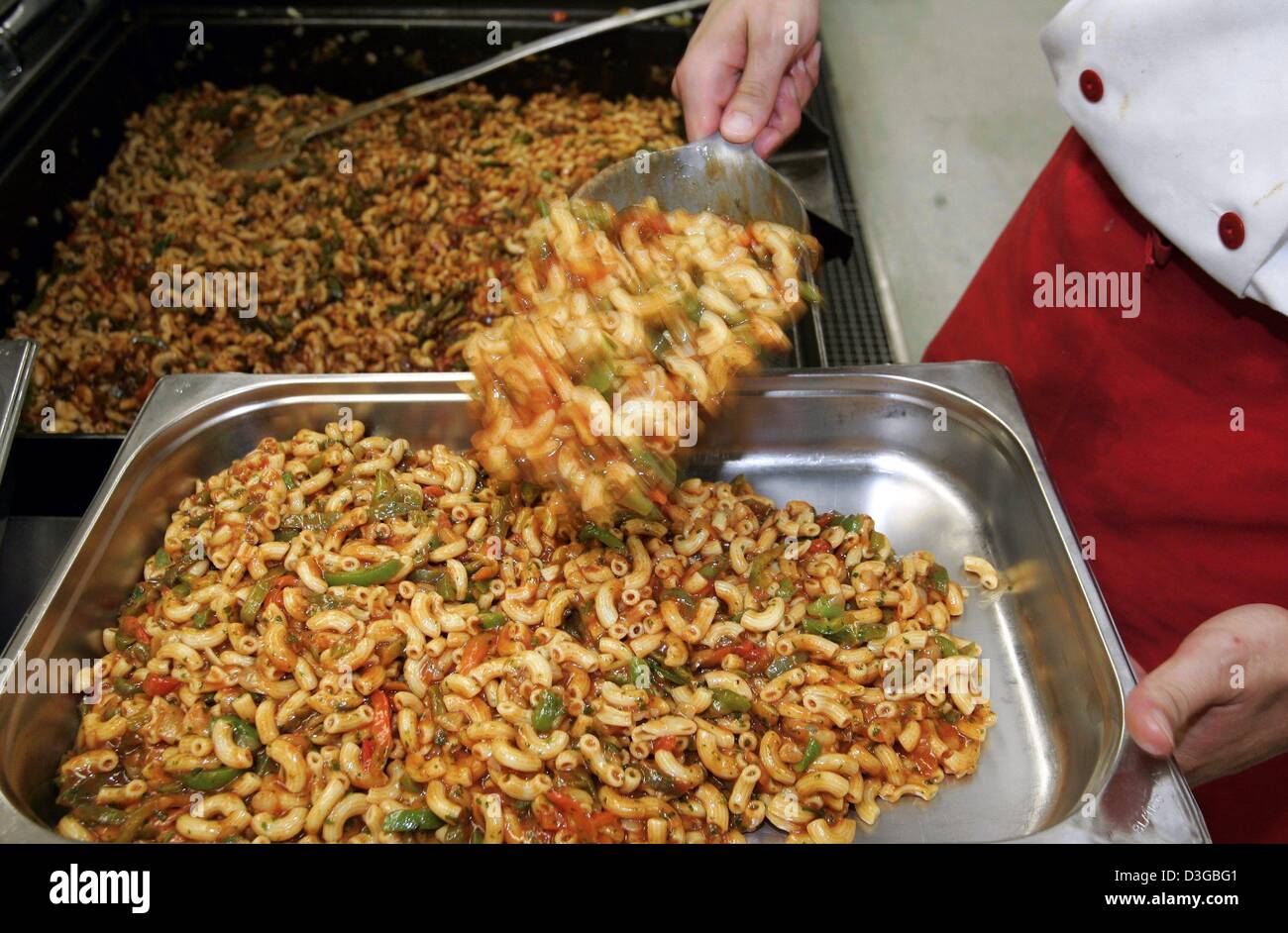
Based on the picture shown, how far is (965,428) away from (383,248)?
2.35 metres

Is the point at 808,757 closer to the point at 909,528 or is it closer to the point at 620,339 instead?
the point at 909,528

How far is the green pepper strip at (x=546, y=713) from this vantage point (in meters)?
1.87

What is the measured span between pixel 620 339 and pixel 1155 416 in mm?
1331

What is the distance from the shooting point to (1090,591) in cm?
196

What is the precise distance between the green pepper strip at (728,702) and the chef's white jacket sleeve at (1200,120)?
1368 millimetres

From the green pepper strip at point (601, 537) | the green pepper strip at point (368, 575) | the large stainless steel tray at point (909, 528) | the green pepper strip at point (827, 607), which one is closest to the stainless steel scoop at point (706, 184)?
the large stainless steel tray at point (909, 528)

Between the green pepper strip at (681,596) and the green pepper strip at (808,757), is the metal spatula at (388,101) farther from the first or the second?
the green pepper strip at (808,757)

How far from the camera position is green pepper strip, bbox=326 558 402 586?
6.85 ft

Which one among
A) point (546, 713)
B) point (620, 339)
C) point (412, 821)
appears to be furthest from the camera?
point (620, 339)

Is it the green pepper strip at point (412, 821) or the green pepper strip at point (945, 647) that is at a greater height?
the green pepper strip at point (945, 647)

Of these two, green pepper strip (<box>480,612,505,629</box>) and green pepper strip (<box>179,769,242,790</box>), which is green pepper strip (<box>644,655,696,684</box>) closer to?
green pepper strip (<box>480,612,505,629</box>)

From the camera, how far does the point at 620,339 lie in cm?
198

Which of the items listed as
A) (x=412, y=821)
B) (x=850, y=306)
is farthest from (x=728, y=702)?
(x=850, y=306)

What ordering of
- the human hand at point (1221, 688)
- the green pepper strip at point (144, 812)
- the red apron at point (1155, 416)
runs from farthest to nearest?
the red apron at point (1155, 416)
the green pepper strip at point (144, 812)
the human hand at point (1221, 688)
